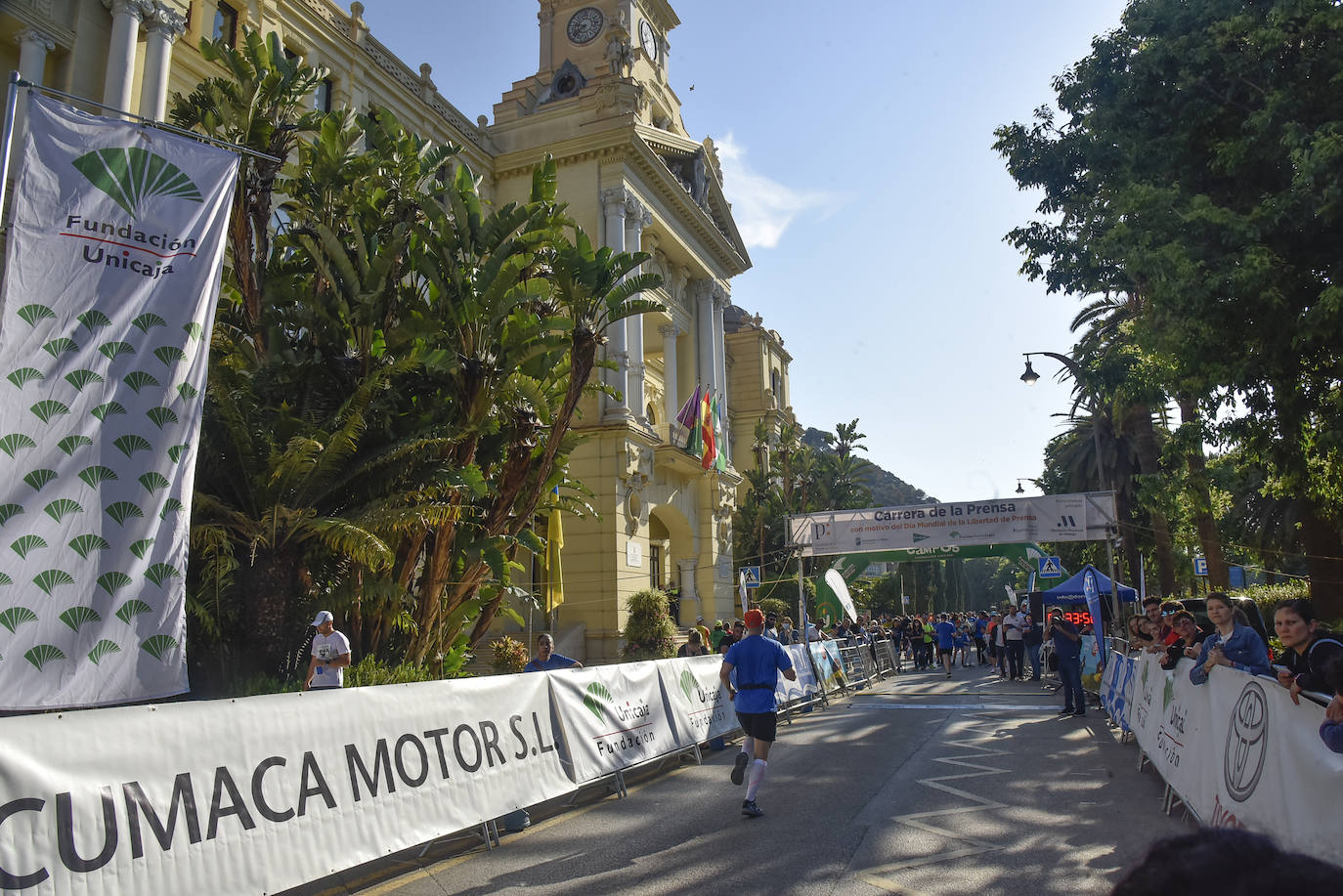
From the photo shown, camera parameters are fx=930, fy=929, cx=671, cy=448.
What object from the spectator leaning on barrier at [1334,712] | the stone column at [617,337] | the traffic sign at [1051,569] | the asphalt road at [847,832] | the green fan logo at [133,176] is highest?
the stone column at [617,337]

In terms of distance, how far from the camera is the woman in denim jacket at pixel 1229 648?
23.4 ft

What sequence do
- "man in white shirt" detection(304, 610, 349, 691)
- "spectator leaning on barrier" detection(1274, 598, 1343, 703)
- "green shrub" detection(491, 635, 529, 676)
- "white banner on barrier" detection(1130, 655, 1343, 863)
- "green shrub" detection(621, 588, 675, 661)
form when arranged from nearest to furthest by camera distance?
"white banner on barrier" detection(1130, 655, 1343, 863)
"spectator leaning on barrier" detection(1274, 598, 1343, 703)
"man in white shirt" detection(304, 610, 349, 691)
"green shrub" detection(491, 635, 529, 676)
"green shrub" detection(621, 588, 675, 661)

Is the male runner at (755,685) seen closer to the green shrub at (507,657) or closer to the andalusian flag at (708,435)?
the green shrub at (507,657)

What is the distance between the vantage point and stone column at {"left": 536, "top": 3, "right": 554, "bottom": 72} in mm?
33750

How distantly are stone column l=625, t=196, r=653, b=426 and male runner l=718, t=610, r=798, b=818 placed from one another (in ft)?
61.6

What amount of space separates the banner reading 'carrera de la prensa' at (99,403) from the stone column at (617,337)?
19.8m

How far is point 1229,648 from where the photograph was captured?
7410 millimetres

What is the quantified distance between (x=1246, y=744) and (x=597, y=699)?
570cm

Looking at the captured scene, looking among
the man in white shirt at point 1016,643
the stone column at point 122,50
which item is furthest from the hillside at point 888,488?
the stone column at point 122,50

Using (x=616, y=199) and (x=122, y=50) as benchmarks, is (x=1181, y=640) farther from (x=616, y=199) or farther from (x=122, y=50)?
(x=616, y=199)

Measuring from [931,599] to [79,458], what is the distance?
76.4m

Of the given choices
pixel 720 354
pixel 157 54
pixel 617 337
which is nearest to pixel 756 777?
pixel 157 54

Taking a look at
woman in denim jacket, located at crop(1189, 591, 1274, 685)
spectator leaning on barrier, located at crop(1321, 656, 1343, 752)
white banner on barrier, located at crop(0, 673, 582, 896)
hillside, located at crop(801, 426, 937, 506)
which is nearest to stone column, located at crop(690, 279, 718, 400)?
woman in denim jacket, located at crop(1189, 591, 1274, 685)

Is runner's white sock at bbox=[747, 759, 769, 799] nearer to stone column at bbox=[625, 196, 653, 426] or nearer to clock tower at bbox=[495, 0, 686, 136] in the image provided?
stone column at bbox=[625, 196, 653, 426]
